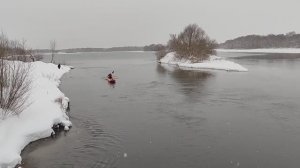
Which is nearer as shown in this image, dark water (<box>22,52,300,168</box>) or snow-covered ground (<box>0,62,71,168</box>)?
snow-covered ground (<box>0,62,71,168</box>)

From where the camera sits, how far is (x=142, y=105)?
2883 centimetres

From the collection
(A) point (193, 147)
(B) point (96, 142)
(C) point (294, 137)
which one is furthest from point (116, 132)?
(C) point (294, 137)

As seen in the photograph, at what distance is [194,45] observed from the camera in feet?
258

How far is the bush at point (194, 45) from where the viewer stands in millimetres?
75688

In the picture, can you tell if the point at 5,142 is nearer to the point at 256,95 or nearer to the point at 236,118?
the point at 236,118

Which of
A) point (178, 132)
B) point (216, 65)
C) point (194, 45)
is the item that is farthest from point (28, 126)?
point (194, 45)

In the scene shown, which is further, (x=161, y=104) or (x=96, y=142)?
(x=161, y=104)

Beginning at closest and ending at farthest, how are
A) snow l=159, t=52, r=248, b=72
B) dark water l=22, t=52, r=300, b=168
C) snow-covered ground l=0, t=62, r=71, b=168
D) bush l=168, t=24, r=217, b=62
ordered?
snow-covered ground l=0, t=62, r=71, b=168 < dark water l=22, t=52, r=300, b=168 < snow l=159, t=52, r=248, b=72 < bush l=168, t=24, r=217, b=62

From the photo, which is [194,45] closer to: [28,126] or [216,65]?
[216,65]

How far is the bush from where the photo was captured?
75.7 meters

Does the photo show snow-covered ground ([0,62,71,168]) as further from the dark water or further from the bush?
the bush

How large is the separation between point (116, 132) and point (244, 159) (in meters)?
8.01

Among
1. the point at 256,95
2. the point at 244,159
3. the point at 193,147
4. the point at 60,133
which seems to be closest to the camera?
the point at 244,159

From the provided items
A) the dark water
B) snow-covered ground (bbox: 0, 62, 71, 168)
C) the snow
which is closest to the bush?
the snow
